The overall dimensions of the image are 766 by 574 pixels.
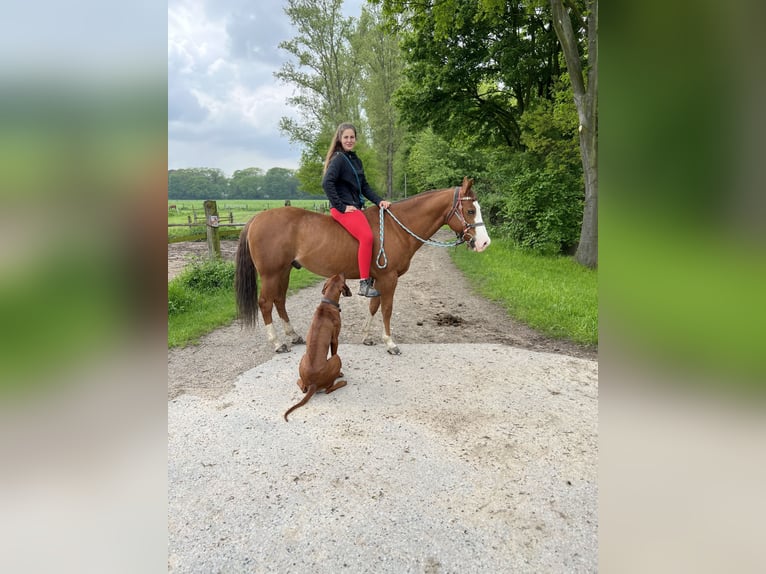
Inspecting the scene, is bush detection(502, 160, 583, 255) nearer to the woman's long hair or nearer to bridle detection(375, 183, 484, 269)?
bridle detection(375, 183, 484, 269)

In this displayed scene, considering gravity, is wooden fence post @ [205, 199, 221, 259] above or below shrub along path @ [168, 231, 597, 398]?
above

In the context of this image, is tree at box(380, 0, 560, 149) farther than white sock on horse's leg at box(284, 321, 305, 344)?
Yes

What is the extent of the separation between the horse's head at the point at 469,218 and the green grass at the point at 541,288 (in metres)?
1.98

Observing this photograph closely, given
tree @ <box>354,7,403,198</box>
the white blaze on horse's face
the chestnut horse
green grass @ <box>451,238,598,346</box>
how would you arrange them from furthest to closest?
tree @ <box>354,7,403,198</box> < green grass @ <box>451,238,598,346</box> < the chestnut horse < the white blaze on horse's face

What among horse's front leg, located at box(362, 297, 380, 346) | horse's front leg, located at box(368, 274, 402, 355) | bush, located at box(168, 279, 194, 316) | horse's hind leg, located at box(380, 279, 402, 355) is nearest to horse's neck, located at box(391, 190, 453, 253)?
horse's front leg, located at box(368, 274, 402, 355)

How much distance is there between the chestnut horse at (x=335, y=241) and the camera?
4719 mm

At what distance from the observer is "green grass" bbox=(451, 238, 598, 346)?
229 inches

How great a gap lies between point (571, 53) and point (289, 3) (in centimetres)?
1771

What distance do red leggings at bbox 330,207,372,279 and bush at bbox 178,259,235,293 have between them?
414cm

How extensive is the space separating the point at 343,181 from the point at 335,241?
28.3 inches
